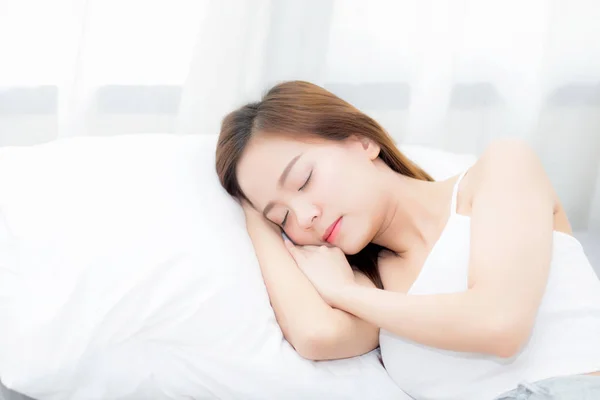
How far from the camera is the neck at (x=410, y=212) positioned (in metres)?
1.49

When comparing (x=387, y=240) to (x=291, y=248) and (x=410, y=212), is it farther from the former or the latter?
(x=291, y=248)

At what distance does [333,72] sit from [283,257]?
2.89ft

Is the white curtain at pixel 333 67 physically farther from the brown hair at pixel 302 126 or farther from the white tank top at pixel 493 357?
the white tank top at pixel 493 357

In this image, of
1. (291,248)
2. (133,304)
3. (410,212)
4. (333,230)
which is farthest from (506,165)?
(133,304)

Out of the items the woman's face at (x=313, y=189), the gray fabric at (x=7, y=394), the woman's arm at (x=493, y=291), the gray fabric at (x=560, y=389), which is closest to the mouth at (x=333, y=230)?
the woman's face at (x=313, y=189)

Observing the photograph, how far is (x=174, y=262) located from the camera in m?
1.23

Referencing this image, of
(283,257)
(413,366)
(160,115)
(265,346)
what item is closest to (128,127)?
(160,115)

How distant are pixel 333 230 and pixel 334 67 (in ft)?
2.74

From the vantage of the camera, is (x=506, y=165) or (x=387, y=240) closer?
(x=506, y=165)

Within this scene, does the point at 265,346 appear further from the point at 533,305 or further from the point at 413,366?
the point at 533,305

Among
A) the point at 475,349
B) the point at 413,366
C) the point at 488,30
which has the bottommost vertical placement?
the point at 413,366

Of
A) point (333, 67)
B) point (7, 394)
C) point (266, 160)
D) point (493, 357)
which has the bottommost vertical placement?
point (7, 394)

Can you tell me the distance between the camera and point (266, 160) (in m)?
1.43

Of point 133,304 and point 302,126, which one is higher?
point 302,126
